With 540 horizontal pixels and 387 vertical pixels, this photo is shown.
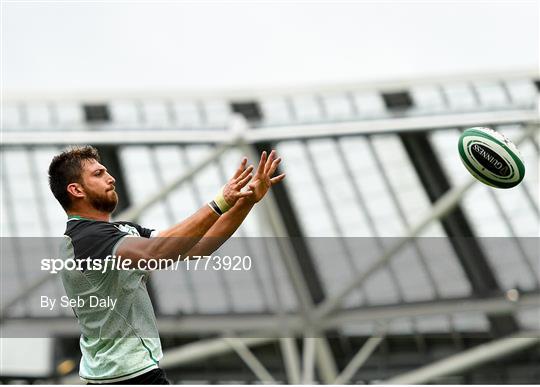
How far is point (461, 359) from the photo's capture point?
2547cm

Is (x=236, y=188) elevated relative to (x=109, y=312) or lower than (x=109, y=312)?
elevated

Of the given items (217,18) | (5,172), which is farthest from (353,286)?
(217,18)

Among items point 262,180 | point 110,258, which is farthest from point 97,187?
point 262,180

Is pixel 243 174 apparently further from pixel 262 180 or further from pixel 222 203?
pixel 222 203

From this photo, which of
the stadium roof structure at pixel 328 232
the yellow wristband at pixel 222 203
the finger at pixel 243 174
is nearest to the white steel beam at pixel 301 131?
the stadium roof structure at pixel 328 232

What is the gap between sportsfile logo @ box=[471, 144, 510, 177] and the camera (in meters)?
7.61

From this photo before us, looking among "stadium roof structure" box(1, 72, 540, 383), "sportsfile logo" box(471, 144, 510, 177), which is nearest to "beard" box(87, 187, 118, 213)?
"sportsfile logo" box(471, 144, 510, 177)

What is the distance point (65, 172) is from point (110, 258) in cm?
54

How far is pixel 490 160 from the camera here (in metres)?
7.73

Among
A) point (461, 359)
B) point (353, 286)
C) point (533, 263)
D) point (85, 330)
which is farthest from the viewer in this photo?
point (533, 263)

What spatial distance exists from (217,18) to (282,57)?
3601 millimetres

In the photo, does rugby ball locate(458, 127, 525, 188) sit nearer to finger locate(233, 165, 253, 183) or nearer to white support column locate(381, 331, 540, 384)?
finger locate(233, 165, 253, 183)

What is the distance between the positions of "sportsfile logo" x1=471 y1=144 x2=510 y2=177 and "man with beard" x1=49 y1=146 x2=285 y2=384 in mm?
3980

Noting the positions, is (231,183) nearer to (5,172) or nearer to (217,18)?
(5,172)
